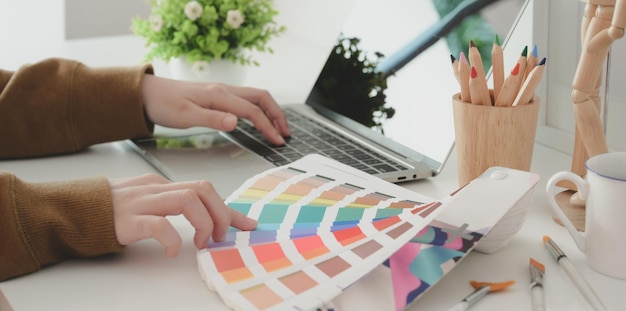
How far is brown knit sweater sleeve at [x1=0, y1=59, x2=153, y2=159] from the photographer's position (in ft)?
3.88

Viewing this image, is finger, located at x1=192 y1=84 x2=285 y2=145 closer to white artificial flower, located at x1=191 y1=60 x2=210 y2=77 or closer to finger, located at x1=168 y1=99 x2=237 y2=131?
finger, located at x1=168 y1=99 x2=237 y2=131

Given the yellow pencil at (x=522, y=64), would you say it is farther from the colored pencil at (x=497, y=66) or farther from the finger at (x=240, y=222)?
the finger at (x=240, y=222)

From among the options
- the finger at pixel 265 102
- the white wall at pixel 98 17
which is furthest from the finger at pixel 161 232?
the white wall at pixel 98 17

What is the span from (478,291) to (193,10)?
2.78 feet

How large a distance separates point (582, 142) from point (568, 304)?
26 cm

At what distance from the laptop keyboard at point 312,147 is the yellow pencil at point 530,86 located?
0.20m

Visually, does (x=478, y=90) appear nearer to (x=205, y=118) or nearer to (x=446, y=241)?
(x=446, y=241)

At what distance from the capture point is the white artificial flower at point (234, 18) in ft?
4.74

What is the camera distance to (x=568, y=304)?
0.73 metres

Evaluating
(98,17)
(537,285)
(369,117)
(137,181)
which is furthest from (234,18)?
(98,17)

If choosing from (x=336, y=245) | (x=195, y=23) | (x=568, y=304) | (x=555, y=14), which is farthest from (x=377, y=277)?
(x=195, y=23)

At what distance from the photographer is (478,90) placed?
92 cm

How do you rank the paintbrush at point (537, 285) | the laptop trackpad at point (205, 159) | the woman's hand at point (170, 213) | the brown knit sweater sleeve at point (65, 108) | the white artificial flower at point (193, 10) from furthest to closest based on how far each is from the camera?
the white artificial flower at point (193, 10) → the brown knit sweater sleeve at point (65, 108) → the laptop trackpad at point (205, 159) → the woman's hand at point (170, 213) → the paintbrush at point (537, 285)

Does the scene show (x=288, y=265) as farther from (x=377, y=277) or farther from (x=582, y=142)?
(x=582, y=142)
